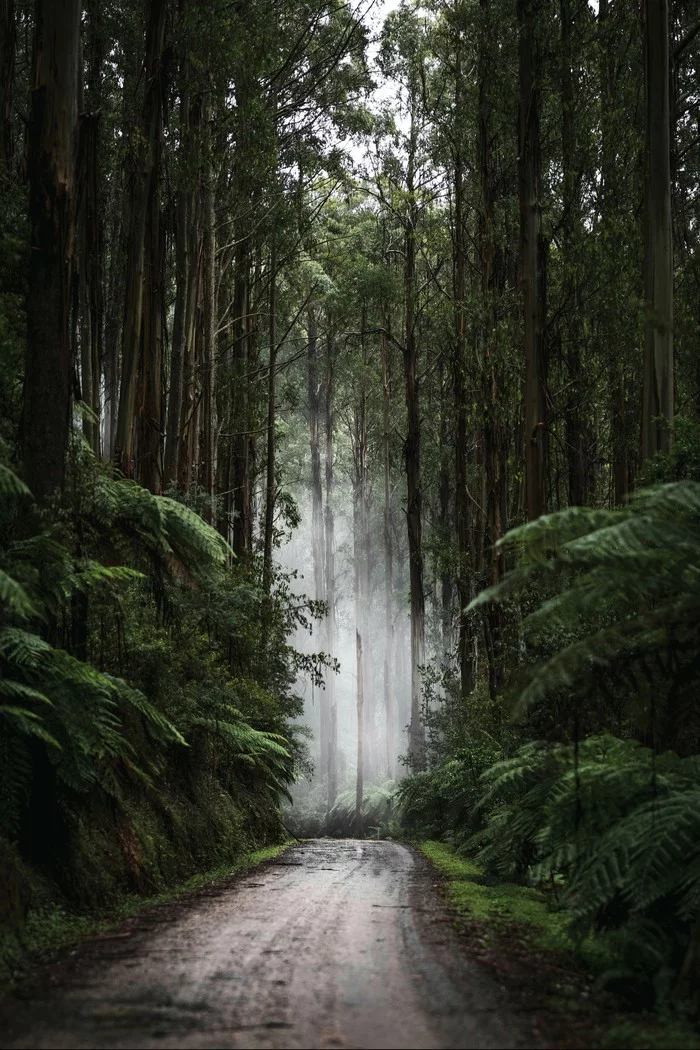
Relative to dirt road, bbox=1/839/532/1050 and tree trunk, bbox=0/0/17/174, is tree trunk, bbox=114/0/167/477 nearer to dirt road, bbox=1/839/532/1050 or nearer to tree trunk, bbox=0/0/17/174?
tree trunk, bbox=0/0/17/174

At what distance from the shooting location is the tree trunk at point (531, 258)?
1327cm

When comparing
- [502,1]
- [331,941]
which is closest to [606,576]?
[331,941]

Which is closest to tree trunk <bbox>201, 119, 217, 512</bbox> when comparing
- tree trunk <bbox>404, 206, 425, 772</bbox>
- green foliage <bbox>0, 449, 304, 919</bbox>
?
green foliage <bbox>0, 449, 304, 919</bbox>

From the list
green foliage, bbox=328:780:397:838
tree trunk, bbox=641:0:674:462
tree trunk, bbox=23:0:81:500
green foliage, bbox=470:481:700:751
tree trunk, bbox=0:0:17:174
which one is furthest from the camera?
green foliage, bbox=328:780:397:838

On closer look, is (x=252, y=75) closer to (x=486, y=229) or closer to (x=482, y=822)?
(x=486, y=229)

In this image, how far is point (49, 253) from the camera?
7.30 m

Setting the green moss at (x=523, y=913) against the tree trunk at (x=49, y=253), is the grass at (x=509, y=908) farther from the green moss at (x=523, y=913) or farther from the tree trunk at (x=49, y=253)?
the tree trunk at (x=49, y=253)

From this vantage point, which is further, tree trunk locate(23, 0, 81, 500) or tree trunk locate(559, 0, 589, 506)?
tree trunk locate(559, 0, 589, 506)

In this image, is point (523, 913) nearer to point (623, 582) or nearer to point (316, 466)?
point (623, 582)

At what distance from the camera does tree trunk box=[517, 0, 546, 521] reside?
13.3 metres

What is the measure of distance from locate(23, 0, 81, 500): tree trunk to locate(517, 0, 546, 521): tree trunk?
288 inches

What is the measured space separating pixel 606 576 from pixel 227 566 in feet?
34.9

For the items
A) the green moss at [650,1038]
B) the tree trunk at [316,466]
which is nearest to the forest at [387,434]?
the green moss at [650,1038]

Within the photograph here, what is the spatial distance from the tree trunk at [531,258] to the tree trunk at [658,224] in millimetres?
2607
